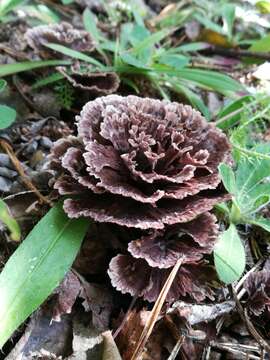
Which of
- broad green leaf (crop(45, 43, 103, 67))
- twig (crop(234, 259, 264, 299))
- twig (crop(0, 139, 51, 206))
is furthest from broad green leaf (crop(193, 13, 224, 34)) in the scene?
twig (crop(234, 259, 264, 299))

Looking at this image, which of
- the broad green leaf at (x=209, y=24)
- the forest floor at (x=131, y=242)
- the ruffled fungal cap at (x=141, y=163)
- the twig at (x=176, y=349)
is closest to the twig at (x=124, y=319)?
the forest floor at (x=131, y=242)

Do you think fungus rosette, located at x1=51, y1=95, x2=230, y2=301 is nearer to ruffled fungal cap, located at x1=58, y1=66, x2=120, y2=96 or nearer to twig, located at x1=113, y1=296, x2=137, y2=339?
twig, located at x1=113, y1=296, x2=137, y2=339

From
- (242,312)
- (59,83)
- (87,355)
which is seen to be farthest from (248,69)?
(87,355)

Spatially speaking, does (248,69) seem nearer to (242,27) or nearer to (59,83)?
(242,27)

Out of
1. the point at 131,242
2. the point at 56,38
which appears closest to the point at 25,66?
the point at 56,38

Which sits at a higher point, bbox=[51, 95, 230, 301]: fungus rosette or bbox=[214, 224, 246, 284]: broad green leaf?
bbox=[51, 95, 230, 301]: fungus rosette

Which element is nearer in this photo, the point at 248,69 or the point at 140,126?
the point at 140,126
